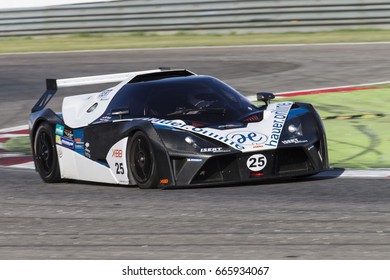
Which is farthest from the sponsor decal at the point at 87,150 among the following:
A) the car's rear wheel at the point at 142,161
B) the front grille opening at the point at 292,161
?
the front grille opening at the point at 292,161

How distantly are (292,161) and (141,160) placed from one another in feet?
4.61

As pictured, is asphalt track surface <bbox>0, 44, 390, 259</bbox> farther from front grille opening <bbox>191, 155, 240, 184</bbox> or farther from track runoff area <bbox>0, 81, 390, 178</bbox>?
track runoff area <bbox>0, 81, 390, 178</bbox>

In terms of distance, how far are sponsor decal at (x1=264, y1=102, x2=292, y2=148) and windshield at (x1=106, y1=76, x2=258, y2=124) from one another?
304 mm

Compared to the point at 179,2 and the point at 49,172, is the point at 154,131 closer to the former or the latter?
the point at 49,172

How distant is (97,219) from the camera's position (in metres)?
7.88

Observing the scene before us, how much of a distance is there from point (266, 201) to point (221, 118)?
1488 millimetres

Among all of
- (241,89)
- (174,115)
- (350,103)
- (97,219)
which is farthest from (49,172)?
(241,89)

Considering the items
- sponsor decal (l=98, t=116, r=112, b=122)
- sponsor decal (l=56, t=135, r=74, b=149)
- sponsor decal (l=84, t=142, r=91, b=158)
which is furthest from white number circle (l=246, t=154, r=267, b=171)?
sponsor decal (l=56, t=135, r=74, b=149)

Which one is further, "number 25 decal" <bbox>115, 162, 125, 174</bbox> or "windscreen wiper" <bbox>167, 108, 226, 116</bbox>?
"windscreen wiper" <bbox>167, 108, 226, 116</bbox>

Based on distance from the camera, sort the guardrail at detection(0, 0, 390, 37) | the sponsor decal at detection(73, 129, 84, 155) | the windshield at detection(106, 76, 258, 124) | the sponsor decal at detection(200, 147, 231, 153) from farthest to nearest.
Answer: the guardrail at detection(0, 0, 390, 37)
the sponsor decal at detection(73, 129, 84, 155)
the windshield at detection(106, 76, 258, 124)
the sponsor decal at detection(200, 147, 231, 153)

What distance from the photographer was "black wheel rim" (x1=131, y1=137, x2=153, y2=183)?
9.13 meters

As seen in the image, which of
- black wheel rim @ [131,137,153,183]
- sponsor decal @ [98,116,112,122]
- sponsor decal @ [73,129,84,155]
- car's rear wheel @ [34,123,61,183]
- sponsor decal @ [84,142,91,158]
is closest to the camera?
black wheel rim @ [131,137,153,183]

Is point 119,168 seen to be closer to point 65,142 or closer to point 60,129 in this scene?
point 65,142

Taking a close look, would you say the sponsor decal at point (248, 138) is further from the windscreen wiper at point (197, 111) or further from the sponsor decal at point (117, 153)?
the sponsor decal at point (117, 153)
